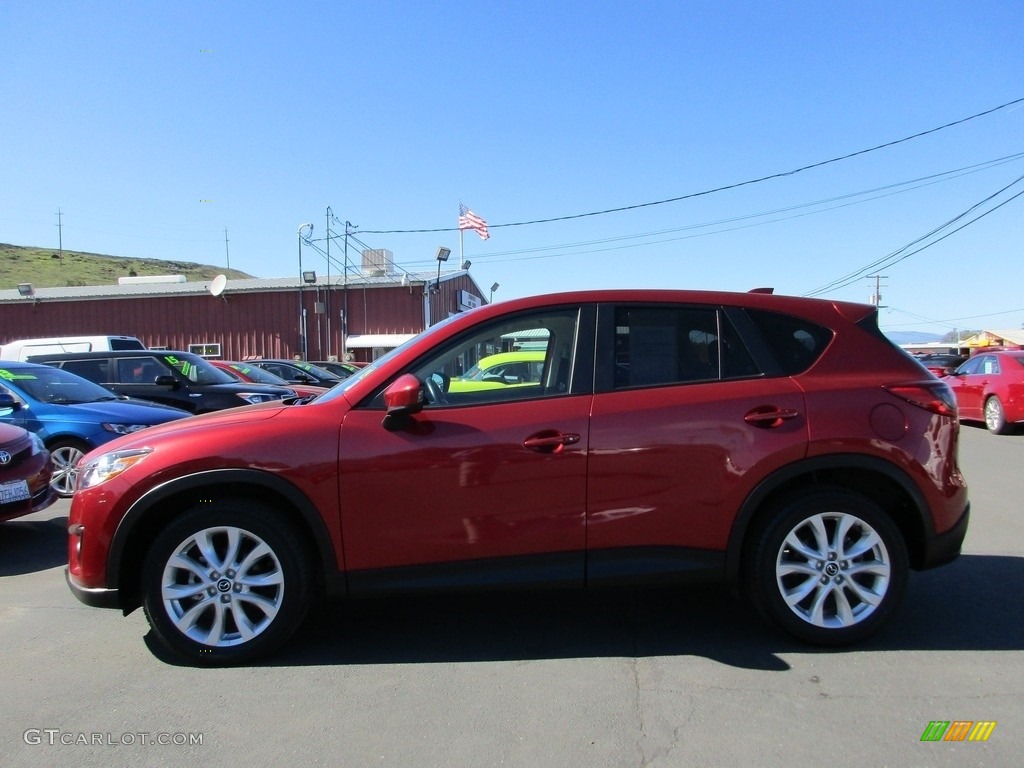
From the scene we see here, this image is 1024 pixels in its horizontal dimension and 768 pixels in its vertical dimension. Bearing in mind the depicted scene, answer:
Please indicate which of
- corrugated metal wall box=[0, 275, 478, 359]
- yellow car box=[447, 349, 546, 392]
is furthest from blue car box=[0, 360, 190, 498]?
corrugated metal wall box=[0, 275, 478, 359]

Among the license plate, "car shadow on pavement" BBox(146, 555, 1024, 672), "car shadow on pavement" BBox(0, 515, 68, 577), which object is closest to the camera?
"car shadow on pavement" BBox(146, 555, 1024, 672)

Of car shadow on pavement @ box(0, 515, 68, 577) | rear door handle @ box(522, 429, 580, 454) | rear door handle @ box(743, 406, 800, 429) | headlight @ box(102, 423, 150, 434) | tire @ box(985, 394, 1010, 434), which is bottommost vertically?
car shadow on pavement @ box(0, 515, 68, 577)

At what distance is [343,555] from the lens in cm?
344

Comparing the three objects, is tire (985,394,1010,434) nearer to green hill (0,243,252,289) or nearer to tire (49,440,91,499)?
tire (49,440,91,499)

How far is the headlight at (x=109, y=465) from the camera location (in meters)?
3.48

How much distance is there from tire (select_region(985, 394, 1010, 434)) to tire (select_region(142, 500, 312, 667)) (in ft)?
43.6

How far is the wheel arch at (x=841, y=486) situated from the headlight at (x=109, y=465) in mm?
2884

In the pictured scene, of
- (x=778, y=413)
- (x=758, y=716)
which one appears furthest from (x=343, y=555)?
(x=778, y=413)

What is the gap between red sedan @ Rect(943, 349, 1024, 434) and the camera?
12422mm

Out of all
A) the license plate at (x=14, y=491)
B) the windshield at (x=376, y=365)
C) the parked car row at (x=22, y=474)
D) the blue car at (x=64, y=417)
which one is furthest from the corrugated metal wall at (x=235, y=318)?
the windshield at (x=376, y=365)

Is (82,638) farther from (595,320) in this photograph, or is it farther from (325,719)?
(595,320)

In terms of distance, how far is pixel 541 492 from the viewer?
11.3ft

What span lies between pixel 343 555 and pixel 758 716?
1948mm

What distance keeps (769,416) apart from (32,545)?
5.95 metres
